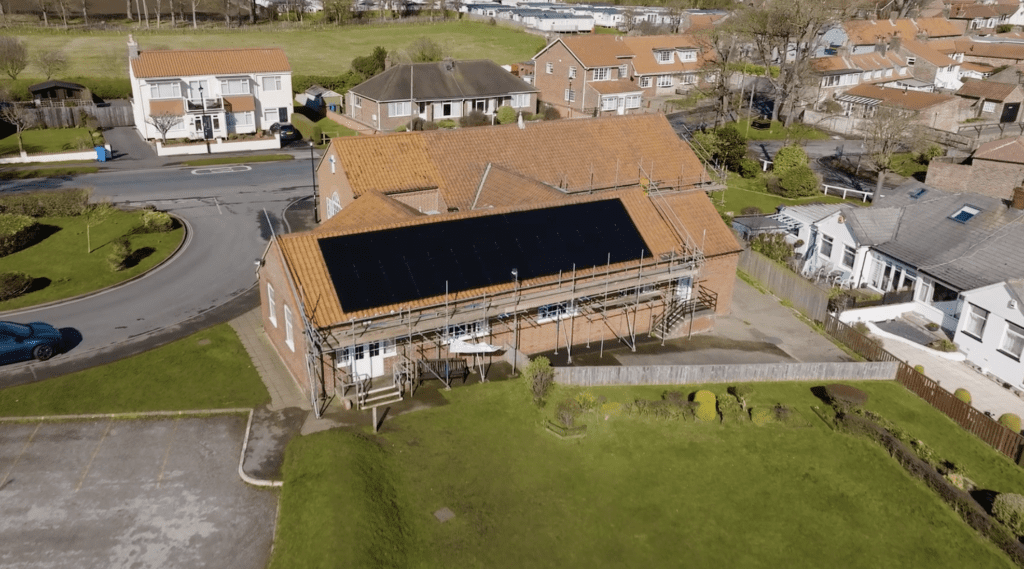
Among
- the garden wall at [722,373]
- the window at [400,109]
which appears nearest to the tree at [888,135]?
→ the garden wall at [722,373]

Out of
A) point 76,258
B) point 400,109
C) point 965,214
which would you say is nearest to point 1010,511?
point 965,214

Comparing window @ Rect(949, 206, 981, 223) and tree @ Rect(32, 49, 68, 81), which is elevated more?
tree @ Rect(32, 49, 68, 81)

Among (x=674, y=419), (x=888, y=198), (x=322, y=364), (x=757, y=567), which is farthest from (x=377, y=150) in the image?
(x=888, y=198)

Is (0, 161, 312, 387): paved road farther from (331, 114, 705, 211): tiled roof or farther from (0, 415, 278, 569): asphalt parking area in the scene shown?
(331, 114, 705, 211): tiled roof

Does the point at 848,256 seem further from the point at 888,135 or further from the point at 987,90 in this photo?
the point at 987,90

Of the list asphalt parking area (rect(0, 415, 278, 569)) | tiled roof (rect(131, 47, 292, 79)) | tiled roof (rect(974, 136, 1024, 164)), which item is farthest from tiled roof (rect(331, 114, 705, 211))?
tiled roof (rect(131, 47, 292, 79))
